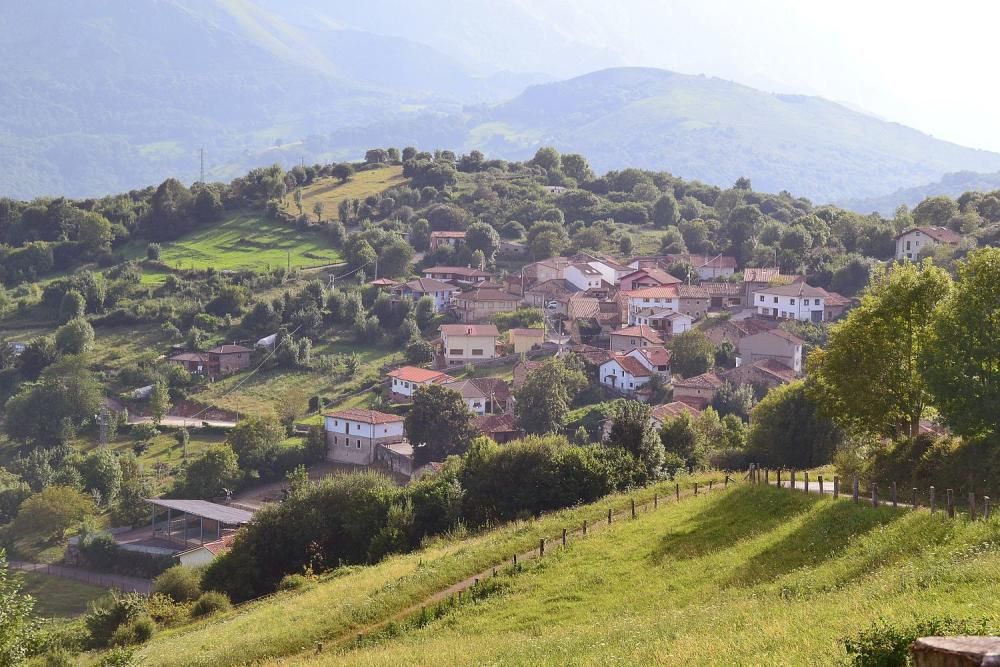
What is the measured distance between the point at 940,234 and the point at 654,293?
22.5m

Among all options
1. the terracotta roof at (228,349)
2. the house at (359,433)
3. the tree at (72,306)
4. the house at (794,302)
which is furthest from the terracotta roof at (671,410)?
the tree at (72,306)

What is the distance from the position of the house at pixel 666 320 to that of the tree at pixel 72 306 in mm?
43108

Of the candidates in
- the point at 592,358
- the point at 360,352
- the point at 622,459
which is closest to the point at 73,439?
A: the point at 360,352

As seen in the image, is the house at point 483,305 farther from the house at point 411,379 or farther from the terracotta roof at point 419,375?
the house at point 411,379

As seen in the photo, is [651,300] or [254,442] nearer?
[254,442]

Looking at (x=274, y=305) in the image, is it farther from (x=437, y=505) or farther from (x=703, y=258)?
(x=437, y=505)

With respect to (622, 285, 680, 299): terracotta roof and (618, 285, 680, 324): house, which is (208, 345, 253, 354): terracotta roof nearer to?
(618, 285, 680, 324): house

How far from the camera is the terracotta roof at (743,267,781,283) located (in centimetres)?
7662

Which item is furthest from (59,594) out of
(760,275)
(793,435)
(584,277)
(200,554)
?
(760,275)

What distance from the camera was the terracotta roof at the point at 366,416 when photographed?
55.2 m

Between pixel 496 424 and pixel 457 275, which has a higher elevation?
pixel 457 275

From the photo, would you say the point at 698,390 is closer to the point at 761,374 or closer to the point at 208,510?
the point at 761,374

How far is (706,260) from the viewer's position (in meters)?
89.6

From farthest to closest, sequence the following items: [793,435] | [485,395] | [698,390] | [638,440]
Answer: [485,395] → [698,390] → [793,435] → [638,440]
